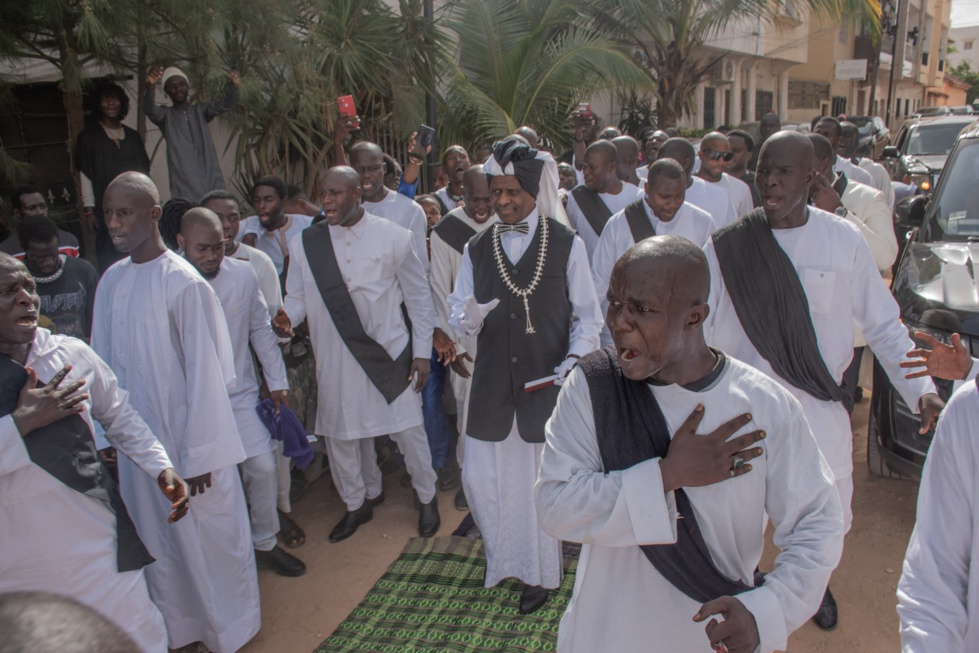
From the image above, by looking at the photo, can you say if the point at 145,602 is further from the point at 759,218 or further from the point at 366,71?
the point at 366,71

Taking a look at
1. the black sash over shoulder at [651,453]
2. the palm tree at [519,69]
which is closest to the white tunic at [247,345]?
the black sash over shoulder at [651,453]

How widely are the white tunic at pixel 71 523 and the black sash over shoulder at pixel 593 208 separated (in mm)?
3529

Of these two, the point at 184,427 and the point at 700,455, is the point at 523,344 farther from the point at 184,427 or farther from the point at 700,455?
the point at 700,455

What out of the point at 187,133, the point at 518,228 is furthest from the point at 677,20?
the point at 518,228

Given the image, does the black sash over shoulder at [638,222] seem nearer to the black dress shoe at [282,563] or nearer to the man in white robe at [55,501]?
the black dress shoe at [282,563]

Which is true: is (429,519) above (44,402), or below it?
below

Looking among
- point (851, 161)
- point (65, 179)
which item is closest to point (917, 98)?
point (851, 161)

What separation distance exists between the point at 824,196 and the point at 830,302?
4.79 ft

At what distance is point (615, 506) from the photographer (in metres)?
1.78

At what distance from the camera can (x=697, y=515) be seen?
189 cm

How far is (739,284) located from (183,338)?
93.2 inches

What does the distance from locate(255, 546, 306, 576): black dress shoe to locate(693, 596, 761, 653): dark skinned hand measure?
3.09 meters

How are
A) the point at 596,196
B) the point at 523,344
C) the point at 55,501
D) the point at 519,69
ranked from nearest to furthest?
the point at 55,501 → the point at 523,344 → the point at 596,196 → the point at 519,69

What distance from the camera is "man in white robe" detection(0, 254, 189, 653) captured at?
2529 mm
